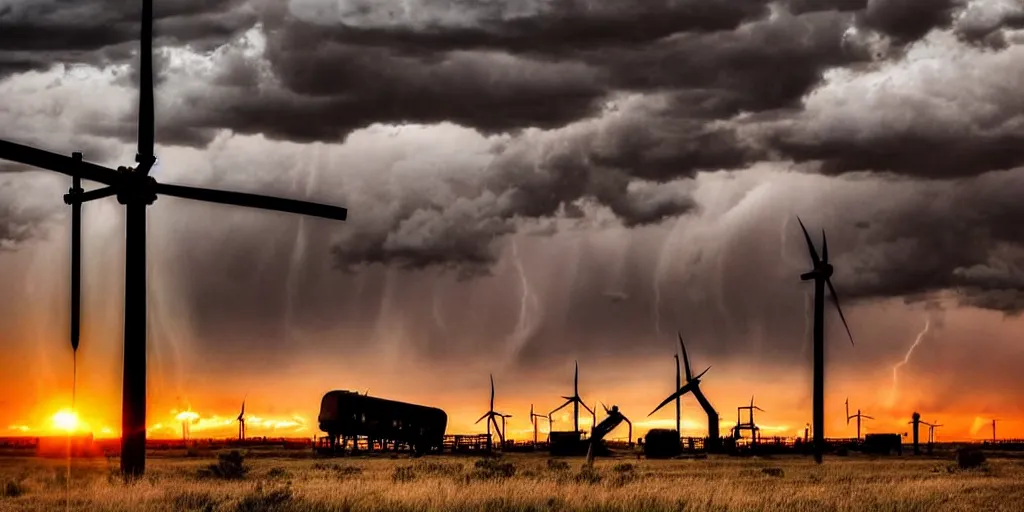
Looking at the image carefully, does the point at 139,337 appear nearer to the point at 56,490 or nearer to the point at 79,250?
the point at 79,250

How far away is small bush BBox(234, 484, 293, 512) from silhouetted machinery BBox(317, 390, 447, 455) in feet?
A: 230

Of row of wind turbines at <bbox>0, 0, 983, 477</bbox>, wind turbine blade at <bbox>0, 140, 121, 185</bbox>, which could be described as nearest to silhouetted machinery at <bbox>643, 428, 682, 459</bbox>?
row of wind turbines at <bbox>0, 0, 983, 477</bbox>

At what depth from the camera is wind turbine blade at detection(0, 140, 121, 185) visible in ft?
90.1

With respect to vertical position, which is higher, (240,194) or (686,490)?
(240,194)

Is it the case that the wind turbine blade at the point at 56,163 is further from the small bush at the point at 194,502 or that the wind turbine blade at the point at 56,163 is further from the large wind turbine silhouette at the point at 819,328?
the large wind turbine silhouette at the point at 819,328

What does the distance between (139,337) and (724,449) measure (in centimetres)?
8916

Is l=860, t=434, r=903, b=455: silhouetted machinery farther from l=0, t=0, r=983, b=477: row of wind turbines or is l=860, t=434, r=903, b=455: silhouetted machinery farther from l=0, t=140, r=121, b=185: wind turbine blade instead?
l=0, t=140, r=121, b=185: wind turbine blade

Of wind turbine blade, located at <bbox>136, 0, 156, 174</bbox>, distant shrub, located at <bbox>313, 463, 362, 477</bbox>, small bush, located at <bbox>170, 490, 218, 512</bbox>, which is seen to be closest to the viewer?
small bush, located at <bbox>170, 490, 218, 512</bbox>

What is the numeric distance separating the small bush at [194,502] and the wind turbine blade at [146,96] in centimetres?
1015

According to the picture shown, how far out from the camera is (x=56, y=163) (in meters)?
29.4

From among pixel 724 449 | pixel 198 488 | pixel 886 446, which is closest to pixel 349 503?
pixel 198 488

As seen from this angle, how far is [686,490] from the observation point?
3431 centimetres

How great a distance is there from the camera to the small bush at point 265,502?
2695cm

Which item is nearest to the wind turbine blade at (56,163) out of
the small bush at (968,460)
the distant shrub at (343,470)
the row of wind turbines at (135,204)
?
the row of wind turbines at (135,204)
